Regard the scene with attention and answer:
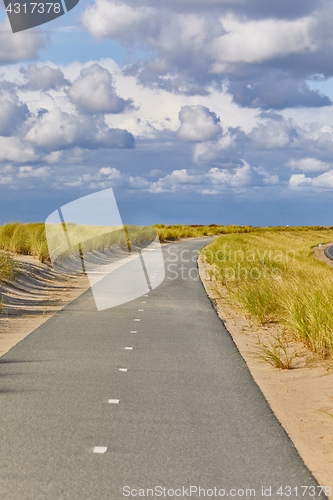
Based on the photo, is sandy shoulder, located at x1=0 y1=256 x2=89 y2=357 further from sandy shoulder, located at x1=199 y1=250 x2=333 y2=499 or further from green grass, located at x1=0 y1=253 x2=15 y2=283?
sandy shoulder, located at x1=199 y1=250 x2=333 y2=499

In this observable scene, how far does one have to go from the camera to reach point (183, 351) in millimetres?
9586

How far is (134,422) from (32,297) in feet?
35.0

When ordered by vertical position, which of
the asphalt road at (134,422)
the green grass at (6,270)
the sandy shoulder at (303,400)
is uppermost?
the green grass at (6,270)

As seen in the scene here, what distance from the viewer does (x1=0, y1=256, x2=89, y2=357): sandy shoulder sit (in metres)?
11.4

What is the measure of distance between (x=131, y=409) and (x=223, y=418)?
947 mm

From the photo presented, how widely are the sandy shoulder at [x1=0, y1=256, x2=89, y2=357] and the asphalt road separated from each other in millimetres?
927

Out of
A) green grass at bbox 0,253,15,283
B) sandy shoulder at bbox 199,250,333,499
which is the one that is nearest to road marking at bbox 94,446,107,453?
sandy shoulder at bbox 199,250,333,499

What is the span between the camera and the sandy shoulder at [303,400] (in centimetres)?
540

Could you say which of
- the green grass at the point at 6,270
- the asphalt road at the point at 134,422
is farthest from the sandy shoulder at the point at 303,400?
the green grass at the point at 6,270

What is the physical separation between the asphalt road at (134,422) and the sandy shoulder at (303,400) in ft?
0.52

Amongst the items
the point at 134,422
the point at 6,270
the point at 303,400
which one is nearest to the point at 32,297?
the point at 6,270

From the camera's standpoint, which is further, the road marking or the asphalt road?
the road marking

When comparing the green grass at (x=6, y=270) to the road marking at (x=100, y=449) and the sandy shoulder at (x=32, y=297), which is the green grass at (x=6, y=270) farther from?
the road marking at (x=100, y=449)

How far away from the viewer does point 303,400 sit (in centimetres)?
720
